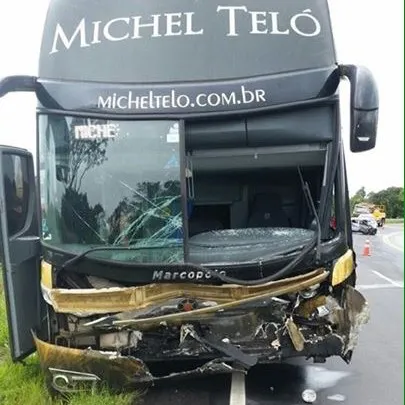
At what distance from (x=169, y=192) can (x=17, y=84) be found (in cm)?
152

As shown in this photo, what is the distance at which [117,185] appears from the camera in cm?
512

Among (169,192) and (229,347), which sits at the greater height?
(169,192)

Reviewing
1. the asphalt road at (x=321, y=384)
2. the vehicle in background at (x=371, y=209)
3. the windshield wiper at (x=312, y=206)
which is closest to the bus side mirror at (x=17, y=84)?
Answer: the windshield wiper at (x=312, y=206)

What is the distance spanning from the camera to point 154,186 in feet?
16.9

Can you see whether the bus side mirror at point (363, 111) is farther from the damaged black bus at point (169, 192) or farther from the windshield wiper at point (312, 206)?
the windshield wiper at point (312, 206)

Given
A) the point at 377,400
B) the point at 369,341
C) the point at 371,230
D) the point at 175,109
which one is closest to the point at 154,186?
the point at 175,109

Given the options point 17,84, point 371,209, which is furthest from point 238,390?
point 371,209

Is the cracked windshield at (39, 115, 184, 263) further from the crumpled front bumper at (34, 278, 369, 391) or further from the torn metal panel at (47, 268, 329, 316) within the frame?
the crumpled front bumper at (34, 278, 369, 391)

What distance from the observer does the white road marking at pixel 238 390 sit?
543 cm

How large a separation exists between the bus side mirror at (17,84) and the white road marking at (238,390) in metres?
3.08

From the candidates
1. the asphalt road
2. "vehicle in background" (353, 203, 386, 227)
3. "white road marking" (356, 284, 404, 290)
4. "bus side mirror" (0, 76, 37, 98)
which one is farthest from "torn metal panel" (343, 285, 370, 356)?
"white road marking" (356, 284, 404, 290)

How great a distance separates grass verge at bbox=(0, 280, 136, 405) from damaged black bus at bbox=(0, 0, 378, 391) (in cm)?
15

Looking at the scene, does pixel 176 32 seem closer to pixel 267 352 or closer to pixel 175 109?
pixel 175 109

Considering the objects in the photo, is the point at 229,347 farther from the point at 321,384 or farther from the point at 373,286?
the point at 373,286
